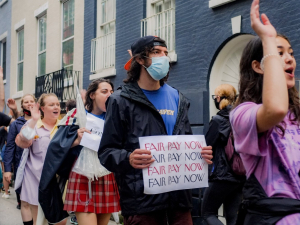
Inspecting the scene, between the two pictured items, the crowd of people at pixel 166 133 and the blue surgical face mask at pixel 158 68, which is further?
the blue surgical face mask at pixel 158 68

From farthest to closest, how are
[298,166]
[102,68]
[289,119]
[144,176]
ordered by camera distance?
[102,68] → [144,176] → [289,119] → [298,166]

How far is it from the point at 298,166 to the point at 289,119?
0.26 m

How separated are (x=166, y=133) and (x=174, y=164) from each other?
23 centimetres

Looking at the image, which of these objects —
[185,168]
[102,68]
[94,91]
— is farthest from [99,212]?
[102,68]

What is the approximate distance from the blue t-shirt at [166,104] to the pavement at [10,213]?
4.55 meters

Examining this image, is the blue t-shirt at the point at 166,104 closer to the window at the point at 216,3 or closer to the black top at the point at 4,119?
the black top at the point at 4,119

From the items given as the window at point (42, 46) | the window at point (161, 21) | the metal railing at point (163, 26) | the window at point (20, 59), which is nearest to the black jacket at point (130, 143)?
the window at point (161, 21)

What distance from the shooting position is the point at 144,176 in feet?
8.72

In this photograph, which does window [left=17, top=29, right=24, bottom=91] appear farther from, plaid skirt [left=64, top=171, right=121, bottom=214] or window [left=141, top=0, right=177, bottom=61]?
plaid skirt [left=64, top=171, right=121, bottom=214]

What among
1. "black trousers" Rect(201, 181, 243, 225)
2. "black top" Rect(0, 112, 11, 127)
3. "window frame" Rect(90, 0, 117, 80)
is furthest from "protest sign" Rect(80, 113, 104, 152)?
"window frame" Rect(90, 0, 117, 80)

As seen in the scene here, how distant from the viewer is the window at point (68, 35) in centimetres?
1226

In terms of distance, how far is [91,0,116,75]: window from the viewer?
33.1 ft

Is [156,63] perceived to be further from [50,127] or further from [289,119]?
[50,127]

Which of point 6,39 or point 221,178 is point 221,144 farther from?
point 6,39
